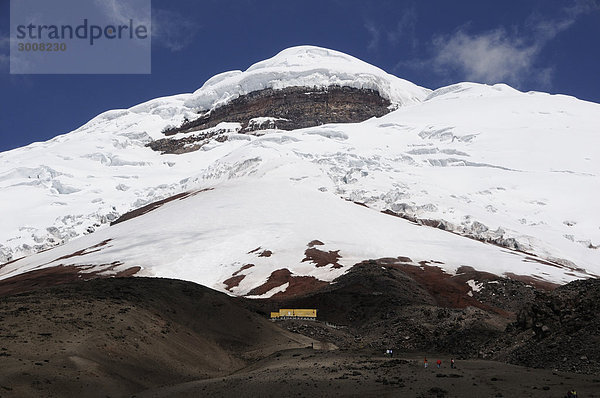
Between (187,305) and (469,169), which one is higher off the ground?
(469,169)

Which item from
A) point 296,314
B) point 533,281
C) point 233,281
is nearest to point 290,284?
point 233,281

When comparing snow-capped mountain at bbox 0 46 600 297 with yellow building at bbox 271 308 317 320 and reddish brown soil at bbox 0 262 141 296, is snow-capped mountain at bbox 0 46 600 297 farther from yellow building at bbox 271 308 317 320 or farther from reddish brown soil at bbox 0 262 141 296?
yellow building at bbox 271 308 317 320

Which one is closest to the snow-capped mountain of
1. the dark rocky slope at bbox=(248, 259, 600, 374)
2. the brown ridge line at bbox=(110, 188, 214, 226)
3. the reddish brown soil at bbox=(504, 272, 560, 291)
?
the reddish brown soil at bbox=(504, 272, 560, 291)

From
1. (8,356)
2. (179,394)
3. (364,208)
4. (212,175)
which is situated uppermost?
(212,175)

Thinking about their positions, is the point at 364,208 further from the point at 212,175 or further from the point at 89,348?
the point at 89,348

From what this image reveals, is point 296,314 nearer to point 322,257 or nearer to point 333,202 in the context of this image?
point 322,257

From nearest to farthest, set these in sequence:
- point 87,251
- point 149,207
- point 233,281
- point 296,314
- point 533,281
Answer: point 296,314
point 533,281
point 233,281
point 87,251
point 149,207

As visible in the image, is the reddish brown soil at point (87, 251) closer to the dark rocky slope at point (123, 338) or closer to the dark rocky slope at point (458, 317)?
the dark rocky slope at point (458, 317)

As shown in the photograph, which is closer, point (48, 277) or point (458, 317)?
point (458, 317)

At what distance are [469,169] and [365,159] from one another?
84.2 feet

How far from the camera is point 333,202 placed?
107562 millimetres

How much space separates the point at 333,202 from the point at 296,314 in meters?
58.9

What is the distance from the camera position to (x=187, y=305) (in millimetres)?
39219

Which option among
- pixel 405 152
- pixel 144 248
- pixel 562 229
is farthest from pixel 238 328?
pixel 405 152
